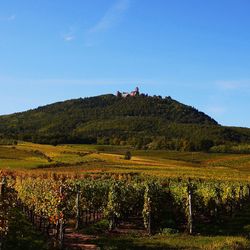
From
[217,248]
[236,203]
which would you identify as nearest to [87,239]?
[217,248]

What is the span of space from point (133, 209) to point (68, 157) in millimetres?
75376

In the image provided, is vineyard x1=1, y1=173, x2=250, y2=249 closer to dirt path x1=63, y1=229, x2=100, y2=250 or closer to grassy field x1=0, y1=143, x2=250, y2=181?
dirt path x1=63, y1=229, x2=100, y2=250

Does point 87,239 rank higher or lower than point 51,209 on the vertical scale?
lower

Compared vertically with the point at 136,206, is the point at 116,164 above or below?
above

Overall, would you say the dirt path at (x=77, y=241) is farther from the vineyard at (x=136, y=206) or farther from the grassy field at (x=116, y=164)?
the grassy field at (x=116, y=164)

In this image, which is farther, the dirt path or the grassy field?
the grassy field

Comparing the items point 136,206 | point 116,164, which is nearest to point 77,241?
point 136,206

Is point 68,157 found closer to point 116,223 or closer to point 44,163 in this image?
point 44,163

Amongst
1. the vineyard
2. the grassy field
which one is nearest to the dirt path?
the vineyard

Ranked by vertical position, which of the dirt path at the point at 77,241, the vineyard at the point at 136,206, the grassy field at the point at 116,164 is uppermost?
the grassy field at the point at 116,164

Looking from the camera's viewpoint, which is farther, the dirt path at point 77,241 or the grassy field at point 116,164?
the grassy field at point 116,164

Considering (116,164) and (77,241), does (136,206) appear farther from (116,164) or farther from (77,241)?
(116,164)

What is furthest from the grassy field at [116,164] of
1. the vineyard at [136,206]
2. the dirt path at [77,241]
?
the dirt path at [77,241]

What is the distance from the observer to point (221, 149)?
173625mm
